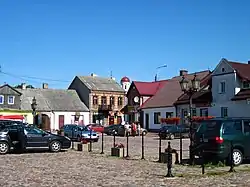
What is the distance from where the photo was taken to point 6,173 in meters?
15.2

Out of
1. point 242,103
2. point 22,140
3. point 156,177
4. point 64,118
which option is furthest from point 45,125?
point 156,177

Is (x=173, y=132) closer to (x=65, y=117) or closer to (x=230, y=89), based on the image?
(x=230, y=89)

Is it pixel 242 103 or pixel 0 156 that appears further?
pixel 242 103

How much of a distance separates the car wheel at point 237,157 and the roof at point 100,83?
186 feet

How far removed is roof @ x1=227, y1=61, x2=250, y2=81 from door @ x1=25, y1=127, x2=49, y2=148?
2655 cm

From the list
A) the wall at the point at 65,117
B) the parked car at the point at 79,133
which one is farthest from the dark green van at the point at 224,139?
the wall at the point at 65,117

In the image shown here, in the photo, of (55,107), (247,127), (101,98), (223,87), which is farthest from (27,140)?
(101,98)

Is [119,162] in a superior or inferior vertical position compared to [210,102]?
inferior

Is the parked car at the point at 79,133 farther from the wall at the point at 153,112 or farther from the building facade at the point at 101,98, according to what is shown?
the building facade at the point at 101,98

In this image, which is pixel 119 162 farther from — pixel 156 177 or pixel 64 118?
pixel 64 118

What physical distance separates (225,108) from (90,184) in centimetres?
3608

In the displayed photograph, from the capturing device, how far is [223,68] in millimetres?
47188

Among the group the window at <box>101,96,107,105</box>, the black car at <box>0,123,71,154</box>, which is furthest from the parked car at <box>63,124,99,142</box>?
the window at <box>101,96,107,105</box>

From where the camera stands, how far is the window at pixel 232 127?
17.1 metres
